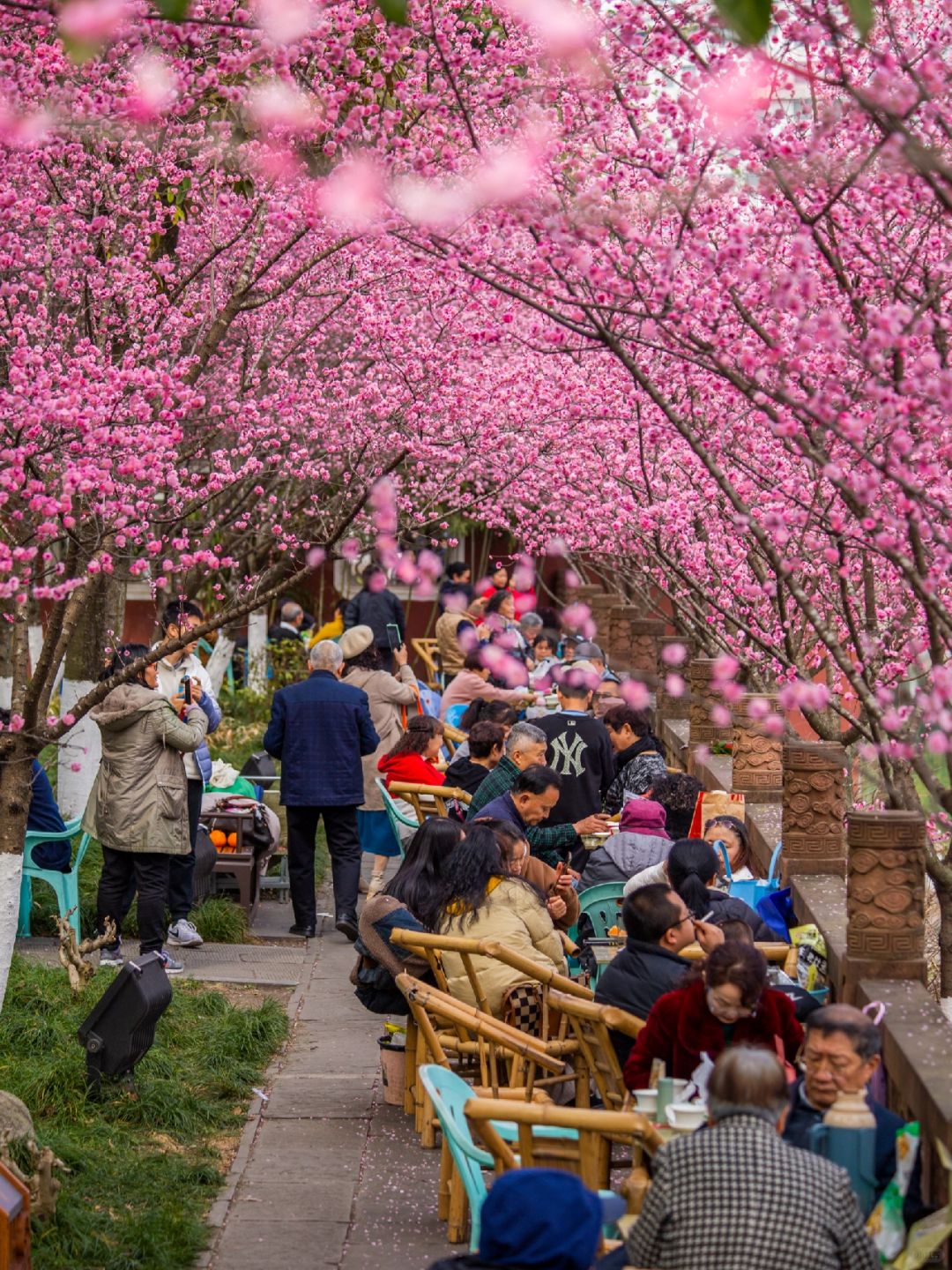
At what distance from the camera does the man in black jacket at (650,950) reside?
6359mm

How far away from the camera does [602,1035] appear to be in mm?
6176

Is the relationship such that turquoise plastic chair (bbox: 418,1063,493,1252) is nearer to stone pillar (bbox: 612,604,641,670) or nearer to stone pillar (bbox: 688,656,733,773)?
stone pillar (bbox: 688,656,733,773)

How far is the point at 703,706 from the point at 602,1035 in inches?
293

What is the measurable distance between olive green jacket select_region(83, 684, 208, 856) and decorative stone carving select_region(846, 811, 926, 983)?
4690mm

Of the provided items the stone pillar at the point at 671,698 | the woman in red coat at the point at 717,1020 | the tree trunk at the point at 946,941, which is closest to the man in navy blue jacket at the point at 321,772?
the stone pillar at the point at 671,698

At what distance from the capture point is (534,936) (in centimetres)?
731

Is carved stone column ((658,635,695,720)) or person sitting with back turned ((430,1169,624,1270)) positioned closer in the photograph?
person sitting with back turned ((430,1169,624,1270))

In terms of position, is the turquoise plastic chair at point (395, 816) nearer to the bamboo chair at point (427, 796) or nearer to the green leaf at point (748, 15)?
the bamboo chair at point (427, 796)

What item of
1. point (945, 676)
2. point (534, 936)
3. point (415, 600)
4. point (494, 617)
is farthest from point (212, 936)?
point (415, 600)

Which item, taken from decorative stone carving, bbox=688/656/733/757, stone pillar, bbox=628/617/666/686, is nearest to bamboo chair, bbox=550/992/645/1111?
decorative stone carving, bbox=688/656/733/757

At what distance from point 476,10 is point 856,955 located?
259 inches

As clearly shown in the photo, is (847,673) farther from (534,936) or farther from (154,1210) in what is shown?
(154,1210)

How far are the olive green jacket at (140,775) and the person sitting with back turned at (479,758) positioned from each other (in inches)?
65.1

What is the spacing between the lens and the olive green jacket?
32.8 feet
